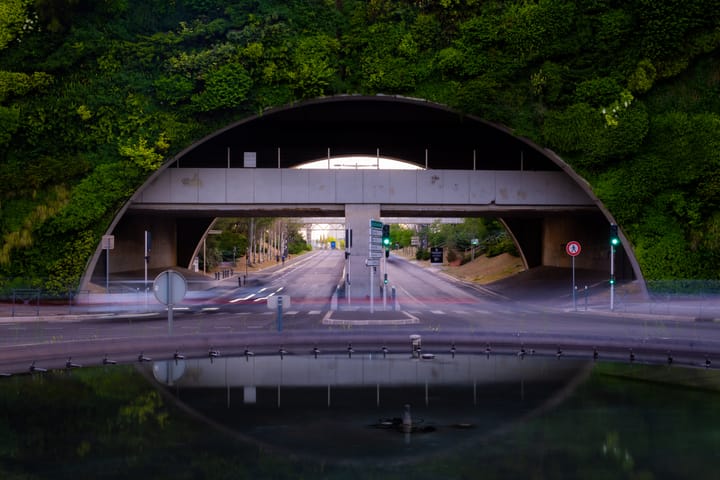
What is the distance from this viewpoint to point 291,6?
4528 cm

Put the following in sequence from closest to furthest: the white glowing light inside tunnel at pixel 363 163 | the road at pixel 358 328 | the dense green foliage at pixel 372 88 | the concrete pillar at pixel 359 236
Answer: the road at pixel 358 328
the dense green foliage at pixel 372 88
the concrete pillar at pixel 359 236
the white glowing light inside tunnel at pixel 363 163

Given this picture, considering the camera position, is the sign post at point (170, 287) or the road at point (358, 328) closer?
the sign post at point (170, 287)

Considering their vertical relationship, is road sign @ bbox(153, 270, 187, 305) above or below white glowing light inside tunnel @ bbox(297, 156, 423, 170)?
below

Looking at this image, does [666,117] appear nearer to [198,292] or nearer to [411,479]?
[198,292]

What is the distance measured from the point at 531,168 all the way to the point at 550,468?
46.4 m

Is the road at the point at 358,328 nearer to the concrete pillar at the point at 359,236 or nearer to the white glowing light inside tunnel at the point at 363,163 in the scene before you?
the concrete pillar at the point at 359,236

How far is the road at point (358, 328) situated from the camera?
1958cm

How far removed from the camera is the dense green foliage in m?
42.6

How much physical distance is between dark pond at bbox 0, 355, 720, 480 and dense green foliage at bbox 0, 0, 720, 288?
27719mm

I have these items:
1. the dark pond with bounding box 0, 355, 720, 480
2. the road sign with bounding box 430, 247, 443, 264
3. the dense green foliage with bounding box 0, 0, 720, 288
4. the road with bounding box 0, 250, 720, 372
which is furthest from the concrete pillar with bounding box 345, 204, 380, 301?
the road sign with bounding box 430, 247, 443, 264

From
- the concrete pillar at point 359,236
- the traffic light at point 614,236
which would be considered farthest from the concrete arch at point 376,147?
the traffic light at point 614,236

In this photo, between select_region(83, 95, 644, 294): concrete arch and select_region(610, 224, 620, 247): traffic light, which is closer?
select_region(610, 224, 620, 247): traffic light

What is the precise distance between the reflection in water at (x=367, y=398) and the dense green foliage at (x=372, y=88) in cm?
2709

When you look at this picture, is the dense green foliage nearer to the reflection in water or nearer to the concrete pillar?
the concrete pillar
